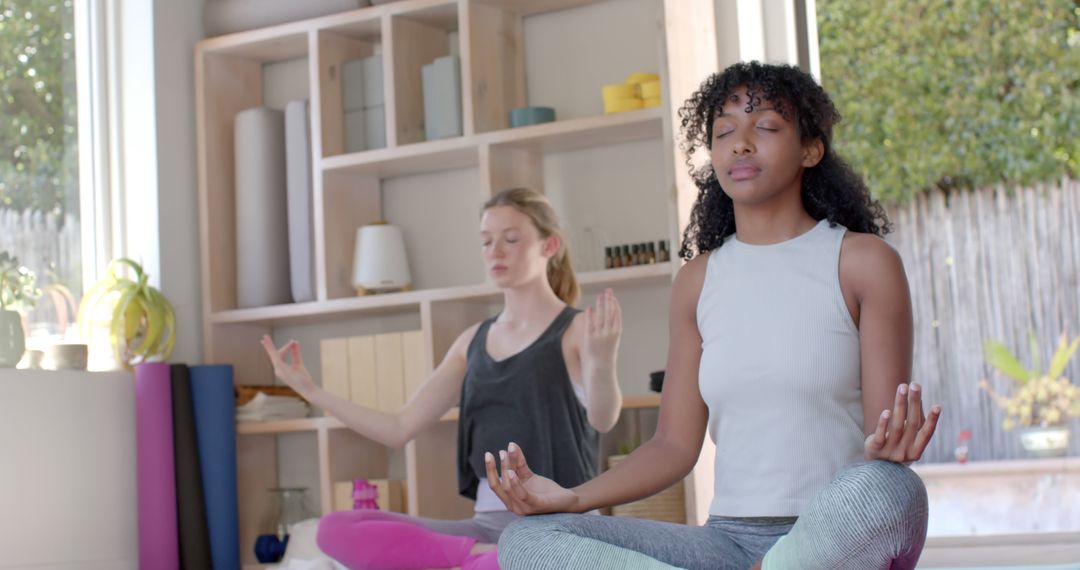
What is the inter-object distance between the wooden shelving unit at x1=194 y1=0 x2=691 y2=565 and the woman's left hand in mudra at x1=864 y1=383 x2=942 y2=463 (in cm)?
206

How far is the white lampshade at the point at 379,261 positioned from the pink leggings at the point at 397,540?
0.99 metres

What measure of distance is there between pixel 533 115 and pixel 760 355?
2.06m

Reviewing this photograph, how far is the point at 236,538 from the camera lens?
382cm

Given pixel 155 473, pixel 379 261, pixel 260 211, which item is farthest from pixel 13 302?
pixel 379 261

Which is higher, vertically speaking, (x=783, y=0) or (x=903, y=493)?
(x=783, y=0)

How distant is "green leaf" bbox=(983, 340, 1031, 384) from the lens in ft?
13.4

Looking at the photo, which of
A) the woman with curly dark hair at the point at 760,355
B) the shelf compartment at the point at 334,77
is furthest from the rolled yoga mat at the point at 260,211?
the woman with curly dark hair at the point at 760,355

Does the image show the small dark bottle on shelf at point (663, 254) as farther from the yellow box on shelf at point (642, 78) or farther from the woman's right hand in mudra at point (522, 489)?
the woman's right hand in mudra at point (522, 489)

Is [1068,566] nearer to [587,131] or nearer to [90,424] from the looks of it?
[587,131]

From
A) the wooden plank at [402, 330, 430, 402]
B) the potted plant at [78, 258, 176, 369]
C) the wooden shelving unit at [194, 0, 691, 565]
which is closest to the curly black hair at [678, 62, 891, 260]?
the wooden shelving unit at [194, 0, 691, 565]

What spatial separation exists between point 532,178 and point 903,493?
2573mm

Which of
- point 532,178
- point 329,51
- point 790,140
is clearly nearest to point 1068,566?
point 790,140

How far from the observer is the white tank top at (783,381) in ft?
5.50

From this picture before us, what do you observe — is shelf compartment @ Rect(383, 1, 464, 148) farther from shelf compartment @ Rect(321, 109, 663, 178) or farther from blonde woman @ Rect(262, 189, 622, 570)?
blonde woman @ Rect(262, 189, 622, 570)
